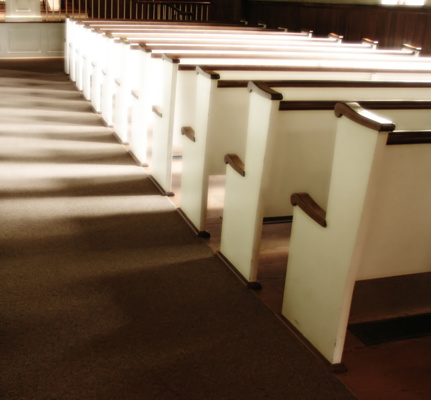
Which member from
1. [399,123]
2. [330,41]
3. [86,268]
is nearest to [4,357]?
[86,268]

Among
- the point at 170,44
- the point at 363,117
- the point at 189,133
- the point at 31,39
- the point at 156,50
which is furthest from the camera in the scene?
the point at 31,39

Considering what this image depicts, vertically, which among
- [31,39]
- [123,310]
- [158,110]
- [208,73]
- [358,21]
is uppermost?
[358,21]

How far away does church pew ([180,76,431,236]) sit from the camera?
9.32 ft

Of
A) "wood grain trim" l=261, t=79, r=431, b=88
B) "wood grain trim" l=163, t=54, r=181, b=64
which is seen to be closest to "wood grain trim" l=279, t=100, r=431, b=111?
"wood grain trim" l=261, t=79, r=431, b=88

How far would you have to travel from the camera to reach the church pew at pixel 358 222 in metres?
1.90

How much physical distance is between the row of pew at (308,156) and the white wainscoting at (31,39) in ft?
17.8

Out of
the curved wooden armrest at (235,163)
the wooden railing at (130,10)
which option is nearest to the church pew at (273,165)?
the curved wooden armrest at (235,163)

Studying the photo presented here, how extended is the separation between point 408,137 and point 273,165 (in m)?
0.85

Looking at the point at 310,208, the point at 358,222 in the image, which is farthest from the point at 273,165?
the point at 358,222

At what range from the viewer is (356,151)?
192 cm

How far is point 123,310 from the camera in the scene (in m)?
2.43

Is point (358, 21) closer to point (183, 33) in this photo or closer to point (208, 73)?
point (183, 33)

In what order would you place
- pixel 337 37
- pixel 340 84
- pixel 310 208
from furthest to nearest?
1. pixel 337 37
2. pixel 340 84
3. pixel 310 208

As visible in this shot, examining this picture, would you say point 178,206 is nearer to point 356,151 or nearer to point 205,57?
point 205,57
